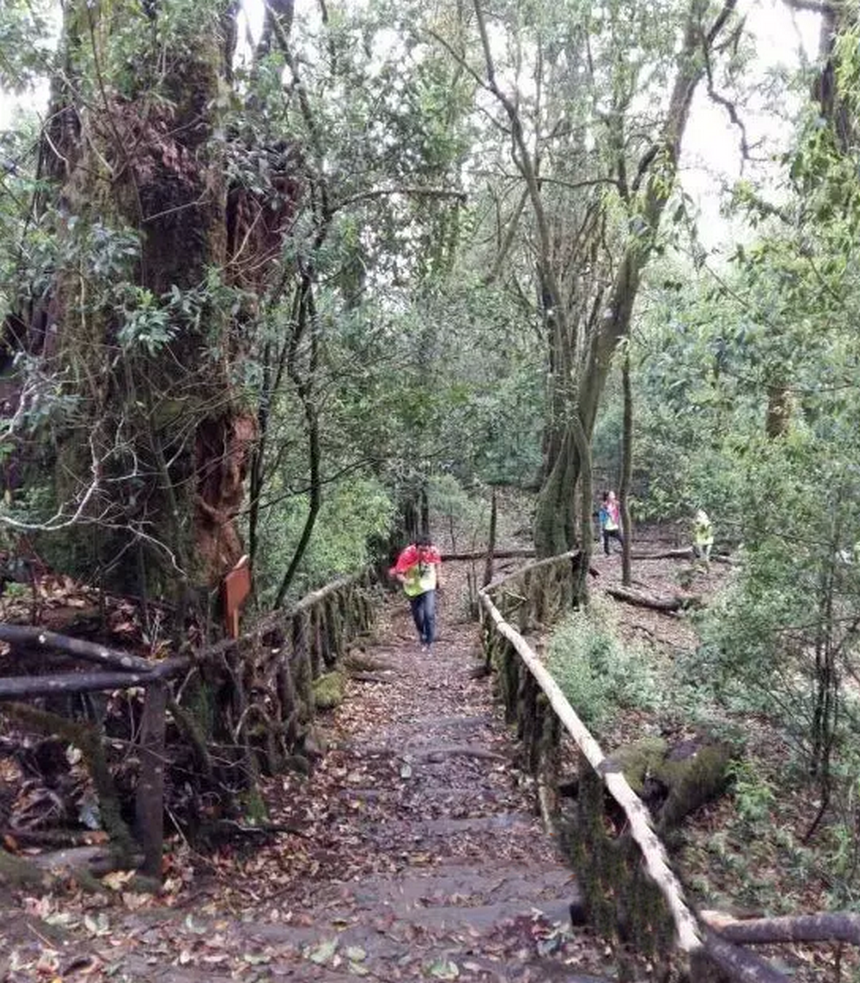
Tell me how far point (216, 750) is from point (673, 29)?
10.5 metres

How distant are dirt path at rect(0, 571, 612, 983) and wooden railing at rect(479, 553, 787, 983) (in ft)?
0.72

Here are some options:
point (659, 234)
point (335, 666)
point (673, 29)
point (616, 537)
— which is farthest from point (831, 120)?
point (616, 537)

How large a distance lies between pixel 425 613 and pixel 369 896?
313 inches

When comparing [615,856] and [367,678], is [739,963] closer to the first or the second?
[615,856]

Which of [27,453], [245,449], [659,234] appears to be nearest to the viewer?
[659,234]

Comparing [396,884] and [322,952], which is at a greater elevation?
[322,952]

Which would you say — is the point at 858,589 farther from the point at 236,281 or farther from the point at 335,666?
the point at 335,666

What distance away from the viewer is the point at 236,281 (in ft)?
19.8

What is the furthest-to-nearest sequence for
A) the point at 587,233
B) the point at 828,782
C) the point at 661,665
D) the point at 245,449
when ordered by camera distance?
the point at 587,233 < the point at 661,665 < the point at 828,782 < the point at 245,449

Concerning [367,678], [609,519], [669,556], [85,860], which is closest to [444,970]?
[85,860]

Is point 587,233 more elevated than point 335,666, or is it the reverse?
point 587,233

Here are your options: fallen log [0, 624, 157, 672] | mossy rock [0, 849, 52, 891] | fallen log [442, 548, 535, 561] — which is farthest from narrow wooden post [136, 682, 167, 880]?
fallen log [442, 548, 535, 561]

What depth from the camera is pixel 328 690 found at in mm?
9570

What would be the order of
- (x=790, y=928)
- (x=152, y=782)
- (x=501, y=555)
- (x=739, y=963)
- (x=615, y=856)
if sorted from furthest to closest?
(x=501, y=555), (x=152, y=782), (x=615, y=856), (x=739, y=963), (x=790, y=928)
